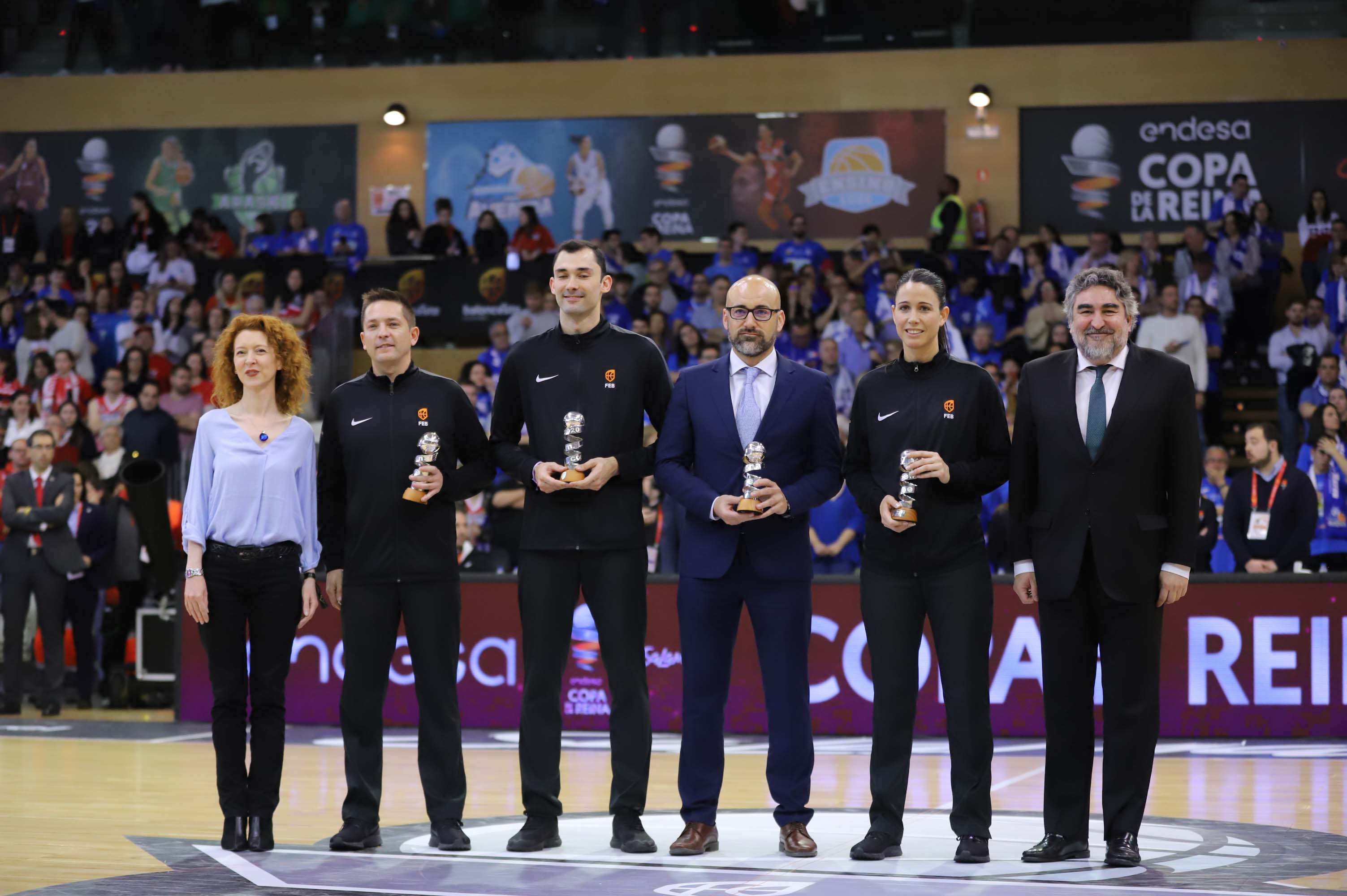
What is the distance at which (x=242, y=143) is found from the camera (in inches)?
876

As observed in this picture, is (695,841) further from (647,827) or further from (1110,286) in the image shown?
(1110,286)

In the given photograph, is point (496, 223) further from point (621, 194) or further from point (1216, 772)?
point (1216, 772)

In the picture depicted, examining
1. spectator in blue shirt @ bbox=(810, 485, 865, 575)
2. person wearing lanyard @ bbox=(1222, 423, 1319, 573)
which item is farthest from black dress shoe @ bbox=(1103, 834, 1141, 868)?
spectator in blue shirt @ bbox=(810, 485, 865, 575)

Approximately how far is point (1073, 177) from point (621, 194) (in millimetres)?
5791

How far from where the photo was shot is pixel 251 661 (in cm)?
626

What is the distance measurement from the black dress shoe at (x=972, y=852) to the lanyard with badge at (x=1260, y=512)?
237 inches


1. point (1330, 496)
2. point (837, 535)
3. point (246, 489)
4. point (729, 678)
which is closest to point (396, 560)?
point (246, 489)

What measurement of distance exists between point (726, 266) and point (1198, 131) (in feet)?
20.6

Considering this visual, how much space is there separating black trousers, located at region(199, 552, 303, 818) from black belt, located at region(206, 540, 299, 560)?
13 mm

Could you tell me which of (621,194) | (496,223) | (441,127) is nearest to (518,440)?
(496,223)

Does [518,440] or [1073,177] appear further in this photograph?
[1073,177]

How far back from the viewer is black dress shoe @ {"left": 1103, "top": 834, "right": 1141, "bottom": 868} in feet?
18.9

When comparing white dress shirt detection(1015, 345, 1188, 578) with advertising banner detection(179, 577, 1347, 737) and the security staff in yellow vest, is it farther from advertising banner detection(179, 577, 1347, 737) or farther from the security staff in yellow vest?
the security staff in yellow vest

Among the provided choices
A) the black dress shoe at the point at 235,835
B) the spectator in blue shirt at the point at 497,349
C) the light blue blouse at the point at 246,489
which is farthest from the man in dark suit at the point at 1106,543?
the spectator in blue shirt at the point at 497,349
